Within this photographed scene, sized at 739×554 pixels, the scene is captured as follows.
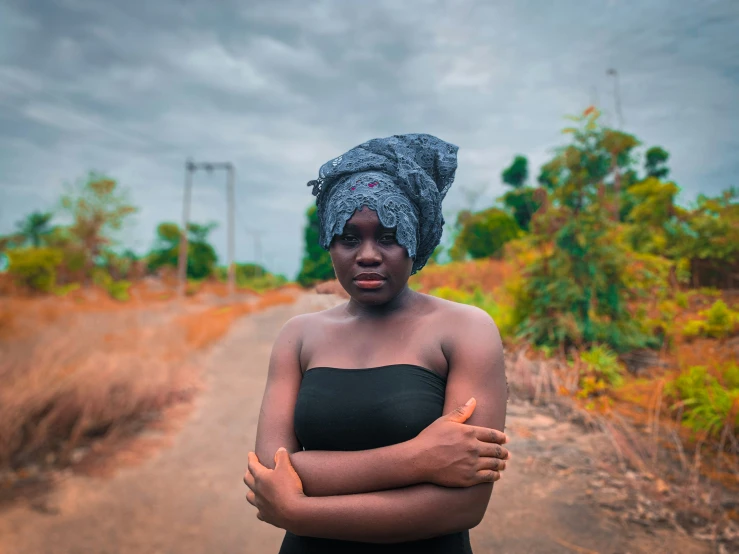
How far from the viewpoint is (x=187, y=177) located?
2506 centimetres

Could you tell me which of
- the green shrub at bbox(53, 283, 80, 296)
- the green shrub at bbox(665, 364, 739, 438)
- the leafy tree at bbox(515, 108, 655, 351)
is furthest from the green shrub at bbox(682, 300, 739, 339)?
the green shrub at bbox(53, 283, 80, 296)

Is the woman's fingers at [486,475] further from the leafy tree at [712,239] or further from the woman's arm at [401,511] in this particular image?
the leafy tree at [712,239]

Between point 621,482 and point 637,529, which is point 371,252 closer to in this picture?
point 637,529

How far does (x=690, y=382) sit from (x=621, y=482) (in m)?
1.76

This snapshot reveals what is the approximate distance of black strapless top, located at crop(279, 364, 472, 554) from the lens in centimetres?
132

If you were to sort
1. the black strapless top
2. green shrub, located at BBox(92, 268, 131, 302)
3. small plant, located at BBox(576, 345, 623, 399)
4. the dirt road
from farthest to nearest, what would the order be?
green shrub, located at BBox(92, 268, 131, 302), small plant, located at BBox(576, 345, 623, 399), the dirt road, the black strapless top

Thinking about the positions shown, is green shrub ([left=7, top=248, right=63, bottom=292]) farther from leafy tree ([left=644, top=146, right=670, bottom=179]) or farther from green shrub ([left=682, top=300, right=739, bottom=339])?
leafy tree ([left=644, top=146, right=670, bottom=179])

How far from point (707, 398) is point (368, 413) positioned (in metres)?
4.69

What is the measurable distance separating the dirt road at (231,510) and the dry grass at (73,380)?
658 mm

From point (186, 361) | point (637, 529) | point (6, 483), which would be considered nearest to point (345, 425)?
point (637, 529)

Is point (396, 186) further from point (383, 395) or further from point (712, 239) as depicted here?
point (712, 239)

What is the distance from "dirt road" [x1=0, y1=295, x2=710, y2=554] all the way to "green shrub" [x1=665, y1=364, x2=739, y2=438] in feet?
3.18

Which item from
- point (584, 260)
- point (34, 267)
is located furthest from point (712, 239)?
point (34, 267)

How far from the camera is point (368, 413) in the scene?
133 cm
